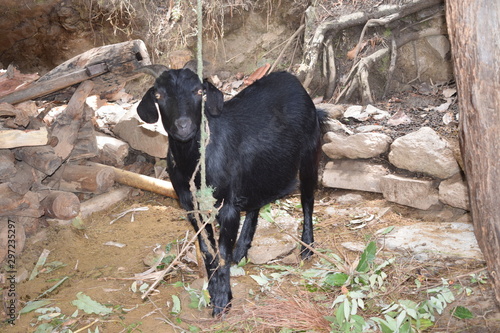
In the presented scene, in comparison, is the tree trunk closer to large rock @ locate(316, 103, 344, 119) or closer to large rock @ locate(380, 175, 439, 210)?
large rock @ locate(380, 175, 439, 210)

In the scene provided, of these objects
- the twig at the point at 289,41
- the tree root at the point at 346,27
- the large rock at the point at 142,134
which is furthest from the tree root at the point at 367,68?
the large rock at the point at 142,134

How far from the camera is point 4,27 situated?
351 inches

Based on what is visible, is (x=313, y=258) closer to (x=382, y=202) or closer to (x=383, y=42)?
(x=382, y=202)

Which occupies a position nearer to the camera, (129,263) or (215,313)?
(215,313)

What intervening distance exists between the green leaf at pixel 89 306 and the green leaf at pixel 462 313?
252 centimetres

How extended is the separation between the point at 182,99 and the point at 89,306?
1808mm

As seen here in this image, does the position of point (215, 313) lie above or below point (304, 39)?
below

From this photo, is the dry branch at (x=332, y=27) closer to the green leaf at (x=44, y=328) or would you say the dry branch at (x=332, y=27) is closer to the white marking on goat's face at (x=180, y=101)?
the white marking on goat's face at (x=180, y=101)

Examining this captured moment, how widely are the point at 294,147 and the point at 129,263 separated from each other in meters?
1.95

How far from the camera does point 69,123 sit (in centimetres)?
571

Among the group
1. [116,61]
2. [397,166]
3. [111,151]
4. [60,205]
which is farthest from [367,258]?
[111,151]

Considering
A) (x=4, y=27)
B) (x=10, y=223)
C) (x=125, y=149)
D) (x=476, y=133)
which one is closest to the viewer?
(x=476, y=133)

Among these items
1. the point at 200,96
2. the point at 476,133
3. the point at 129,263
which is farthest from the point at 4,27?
the point at 476,133

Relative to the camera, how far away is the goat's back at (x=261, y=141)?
3895 mm
